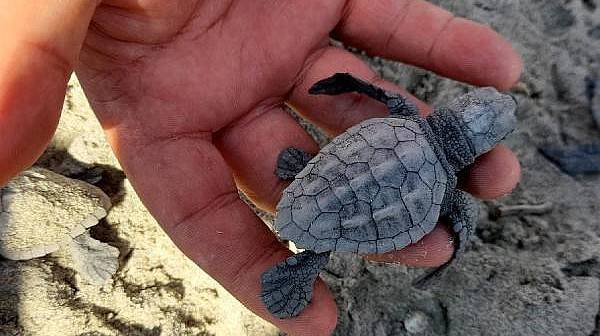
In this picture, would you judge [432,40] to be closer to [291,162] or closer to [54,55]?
[291,162]

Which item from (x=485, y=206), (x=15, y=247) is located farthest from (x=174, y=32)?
(x=485, y=206)

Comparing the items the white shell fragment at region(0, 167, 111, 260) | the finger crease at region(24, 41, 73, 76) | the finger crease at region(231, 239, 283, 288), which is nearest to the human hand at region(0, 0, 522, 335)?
the finger crease at region(231, 239, 283, 288)

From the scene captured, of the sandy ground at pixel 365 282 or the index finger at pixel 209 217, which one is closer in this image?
the index finger at pixel 209 217

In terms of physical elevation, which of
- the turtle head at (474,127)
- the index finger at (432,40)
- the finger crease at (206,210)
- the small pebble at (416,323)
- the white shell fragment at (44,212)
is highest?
the index finger at (432,40)

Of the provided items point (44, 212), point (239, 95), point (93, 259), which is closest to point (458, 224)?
point (239, 95)

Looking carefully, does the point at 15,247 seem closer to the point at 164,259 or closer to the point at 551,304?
the point at 164,259

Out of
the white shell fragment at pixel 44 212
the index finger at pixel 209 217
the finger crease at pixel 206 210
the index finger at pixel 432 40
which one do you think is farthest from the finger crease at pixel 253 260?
the index finger at pixel 432 40

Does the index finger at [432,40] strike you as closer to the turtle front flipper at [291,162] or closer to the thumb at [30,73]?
the turtle front flipper at [291,162]

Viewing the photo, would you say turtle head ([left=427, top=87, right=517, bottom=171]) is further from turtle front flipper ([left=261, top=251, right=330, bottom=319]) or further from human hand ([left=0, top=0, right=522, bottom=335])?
Answer: turtle front flipper ([left=261, top=251, right=330, bottom=319])
